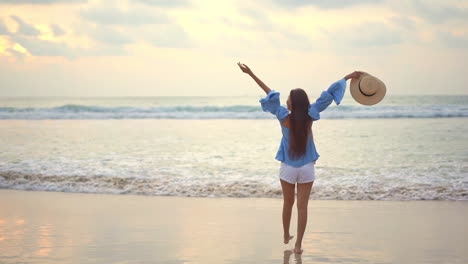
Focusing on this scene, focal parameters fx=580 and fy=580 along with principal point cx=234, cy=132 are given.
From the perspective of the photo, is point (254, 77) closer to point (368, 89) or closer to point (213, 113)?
point (368, 89)

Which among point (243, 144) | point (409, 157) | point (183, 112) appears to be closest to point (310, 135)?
point (409, 157)

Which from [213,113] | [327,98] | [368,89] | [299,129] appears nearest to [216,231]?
[299,129]

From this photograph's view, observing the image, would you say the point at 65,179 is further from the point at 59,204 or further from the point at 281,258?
the point at 281,258

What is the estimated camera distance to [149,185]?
31.5ft

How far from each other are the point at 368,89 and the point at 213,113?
26.6 metres

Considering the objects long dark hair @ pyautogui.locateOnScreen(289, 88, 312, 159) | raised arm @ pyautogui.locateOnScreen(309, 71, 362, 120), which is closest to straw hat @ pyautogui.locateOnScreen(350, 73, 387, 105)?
raised arm @ pyautogui.locateOnScreen(309, 71, 362, 120)

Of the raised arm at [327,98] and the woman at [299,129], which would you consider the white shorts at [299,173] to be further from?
the raised arm at [327,98]

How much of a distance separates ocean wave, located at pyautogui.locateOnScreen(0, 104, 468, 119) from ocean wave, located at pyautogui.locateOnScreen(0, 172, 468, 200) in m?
19.2

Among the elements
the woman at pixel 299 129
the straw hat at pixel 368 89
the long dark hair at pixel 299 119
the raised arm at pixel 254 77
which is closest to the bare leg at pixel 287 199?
the woman at pixel 299 129

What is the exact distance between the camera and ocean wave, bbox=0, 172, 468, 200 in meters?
8.63

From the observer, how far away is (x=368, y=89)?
5.10 meters

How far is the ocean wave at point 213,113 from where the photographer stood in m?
29.1

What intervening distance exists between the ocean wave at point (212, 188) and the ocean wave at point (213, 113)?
1921cm

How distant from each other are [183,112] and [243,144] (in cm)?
1738
